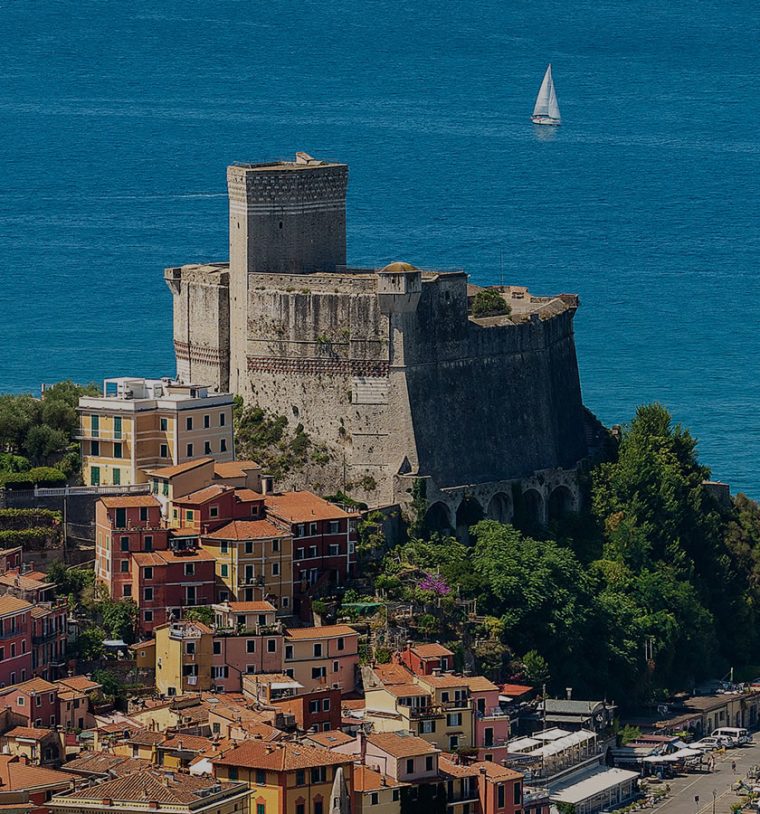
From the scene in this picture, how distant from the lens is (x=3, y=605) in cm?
8475

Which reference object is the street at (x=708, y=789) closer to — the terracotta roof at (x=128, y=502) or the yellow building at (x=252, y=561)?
the yellow building at (x=252, y=561)

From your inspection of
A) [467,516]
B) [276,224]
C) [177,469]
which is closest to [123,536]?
[177,469]

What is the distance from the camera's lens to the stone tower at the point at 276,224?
327ft

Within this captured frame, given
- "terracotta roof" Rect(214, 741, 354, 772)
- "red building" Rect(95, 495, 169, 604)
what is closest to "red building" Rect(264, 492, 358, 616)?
"red building" Rect(95, 495, 169, 604)

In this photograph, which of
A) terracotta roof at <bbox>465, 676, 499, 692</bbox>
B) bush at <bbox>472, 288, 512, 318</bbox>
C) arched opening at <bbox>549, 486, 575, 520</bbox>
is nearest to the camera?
terracotta roof at <bbox>465, 676, 499, 692</bbox>

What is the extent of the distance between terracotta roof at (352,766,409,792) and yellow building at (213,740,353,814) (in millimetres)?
740

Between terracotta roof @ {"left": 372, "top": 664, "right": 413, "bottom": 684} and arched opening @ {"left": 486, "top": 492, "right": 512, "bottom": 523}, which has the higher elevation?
arched opening @ {"left": 486, "top": 492, "right": 512, "bottom": 523}

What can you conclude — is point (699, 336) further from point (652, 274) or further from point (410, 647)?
point (410, 647)

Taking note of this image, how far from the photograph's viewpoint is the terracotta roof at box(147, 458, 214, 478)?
93.0 m

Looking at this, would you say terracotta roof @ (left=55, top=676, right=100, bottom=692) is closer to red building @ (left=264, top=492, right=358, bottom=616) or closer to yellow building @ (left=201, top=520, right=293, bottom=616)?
yellow building @ (left=201, top=520, right=293, bottom=616)

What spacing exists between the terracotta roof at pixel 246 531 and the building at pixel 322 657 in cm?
303

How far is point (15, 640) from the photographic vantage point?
8469 centimetres

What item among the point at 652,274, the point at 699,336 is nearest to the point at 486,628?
the point at 699,336

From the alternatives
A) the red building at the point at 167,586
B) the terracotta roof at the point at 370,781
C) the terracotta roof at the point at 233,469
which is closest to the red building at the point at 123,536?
the red building at the point at 167,586
